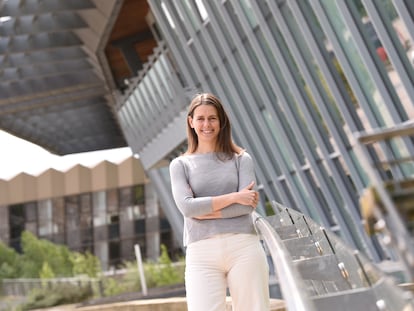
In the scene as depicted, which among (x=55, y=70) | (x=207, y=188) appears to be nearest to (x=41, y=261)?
(x=55, y=70)

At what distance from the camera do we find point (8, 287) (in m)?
48.1

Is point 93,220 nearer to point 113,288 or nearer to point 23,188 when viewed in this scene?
point 23,188

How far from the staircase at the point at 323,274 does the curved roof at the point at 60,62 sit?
24287 millimetres

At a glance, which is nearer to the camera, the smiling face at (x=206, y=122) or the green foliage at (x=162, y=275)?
the smiling face at (x=206, y=122)

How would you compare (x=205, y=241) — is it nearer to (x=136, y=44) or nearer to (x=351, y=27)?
(x=351, y=27)

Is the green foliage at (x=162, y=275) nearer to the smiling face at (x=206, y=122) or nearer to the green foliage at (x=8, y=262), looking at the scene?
the green foliage at (x=8, y=262)

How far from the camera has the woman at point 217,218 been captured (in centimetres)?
401

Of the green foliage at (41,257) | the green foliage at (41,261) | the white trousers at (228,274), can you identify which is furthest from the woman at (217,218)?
the green foliage at (41,257)

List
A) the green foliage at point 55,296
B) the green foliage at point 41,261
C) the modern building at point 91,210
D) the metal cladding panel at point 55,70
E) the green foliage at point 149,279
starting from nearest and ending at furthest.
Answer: the metal cladding panel at point 55,70 < the green foliage at point 55,296 < the green foliage at point 149,279 < the green foliage at point 41,261 < the modern building at point 91,210

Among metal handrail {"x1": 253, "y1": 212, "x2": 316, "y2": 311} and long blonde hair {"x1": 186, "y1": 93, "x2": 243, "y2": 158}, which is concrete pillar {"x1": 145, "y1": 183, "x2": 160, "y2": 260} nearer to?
long blonde hair {"x1": 186, "y1": 93, "x2": 243, "y2": 158}

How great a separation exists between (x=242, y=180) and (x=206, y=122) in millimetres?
328

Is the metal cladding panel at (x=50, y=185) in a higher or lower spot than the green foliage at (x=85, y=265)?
higher

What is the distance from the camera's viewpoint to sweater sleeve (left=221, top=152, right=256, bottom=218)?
13.5 ft

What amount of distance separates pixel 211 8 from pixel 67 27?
1192 centimetres
